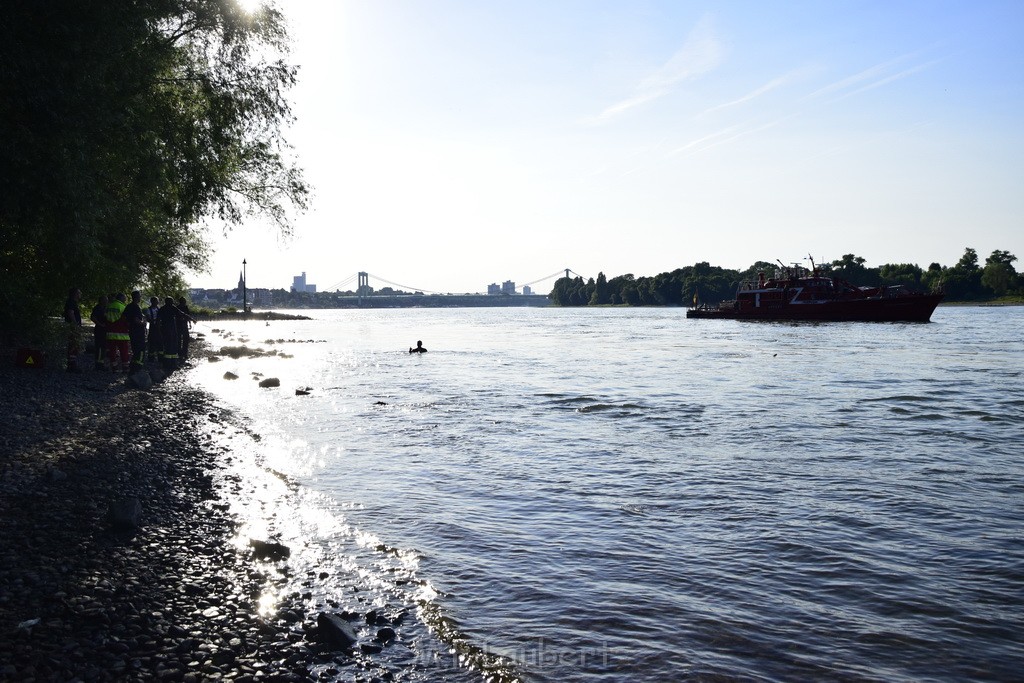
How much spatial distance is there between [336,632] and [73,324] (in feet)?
60.5

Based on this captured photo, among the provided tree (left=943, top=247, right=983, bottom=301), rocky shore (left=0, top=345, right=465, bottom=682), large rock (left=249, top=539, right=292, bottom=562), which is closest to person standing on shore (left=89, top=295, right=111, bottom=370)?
rocky shore (left=0, top=345, right=465, bottom=682)

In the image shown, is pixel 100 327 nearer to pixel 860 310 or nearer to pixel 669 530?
pixel 669 530

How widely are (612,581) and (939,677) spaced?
286 cm

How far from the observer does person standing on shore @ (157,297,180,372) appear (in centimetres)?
2494

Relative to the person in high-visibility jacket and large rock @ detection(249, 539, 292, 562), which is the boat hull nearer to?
the person in high-visibility jacket

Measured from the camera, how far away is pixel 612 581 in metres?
7.25

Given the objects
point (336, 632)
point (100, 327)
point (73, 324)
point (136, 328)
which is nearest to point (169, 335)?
point (100, 327)

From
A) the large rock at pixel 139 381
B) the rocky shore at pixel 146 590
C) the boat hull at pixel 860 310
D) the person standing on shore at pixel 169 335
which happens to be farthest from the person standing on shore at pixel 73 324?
the boat hull at pixel 860 310

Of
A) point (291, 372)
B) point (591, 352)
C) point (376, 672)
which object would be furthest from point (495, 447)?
point (591, 352)

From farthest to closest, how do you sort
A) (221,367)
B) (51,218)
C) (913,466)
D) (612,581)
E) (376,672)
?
(221,367)
(51,218)
(913,466)
(612,581)
(376,672)

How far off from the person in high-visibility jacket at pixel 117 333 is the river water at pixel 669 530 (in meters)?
4.40

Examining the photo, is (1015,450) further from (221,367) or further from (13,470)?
(221,367)

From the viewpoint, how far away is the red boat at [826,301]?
81438 millimetres

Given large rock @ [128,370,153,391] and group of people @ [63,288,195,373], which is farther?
group of people @ [63,288,195,373]
